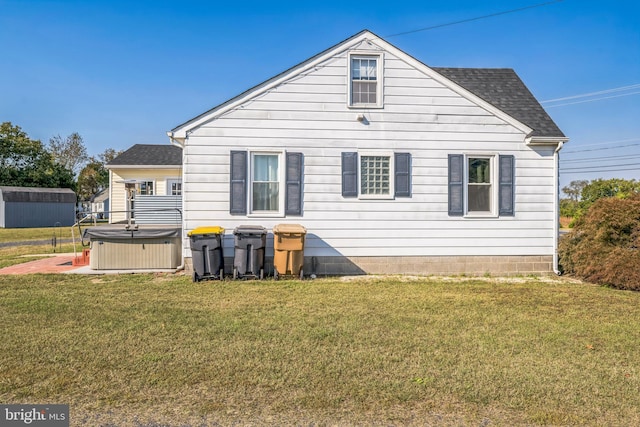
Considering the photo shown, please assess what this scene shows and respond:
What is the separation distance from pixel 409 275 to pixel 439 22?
7908mm

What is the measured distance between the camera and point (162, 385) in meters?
3.23

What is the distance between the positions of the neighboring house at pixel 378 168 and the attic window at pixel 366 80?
0.08ft

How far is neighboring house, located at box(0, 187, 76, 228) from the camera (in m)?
28.8

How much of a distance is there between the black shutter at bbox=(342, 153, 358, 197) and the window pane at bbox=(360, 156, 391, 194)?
0.20 meters

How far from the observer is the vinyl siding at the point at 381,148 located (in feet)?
28.8

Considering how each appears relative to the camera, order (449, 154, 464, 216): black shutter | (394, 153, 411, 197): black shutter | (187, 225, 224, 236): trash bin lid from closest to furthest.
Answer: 1. (187, 225, 224, 236): trash bin lid
2. (394, 153, 411, 197): black shutter
3. (449, 154, 464, 216): black shutter

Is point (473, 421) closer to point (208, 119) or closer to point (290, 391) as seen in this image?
point (290, 391)

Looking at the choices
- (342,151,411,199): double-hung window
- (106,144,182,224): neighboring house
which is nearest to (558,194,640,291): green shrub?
(342,151,411,199): double-hung window

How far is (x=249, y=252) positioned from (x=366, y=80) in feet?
15.9

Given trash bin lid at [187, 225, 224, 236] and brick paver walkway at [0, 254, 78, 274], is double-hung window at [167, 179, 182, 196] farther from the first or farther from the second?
trash bin lid at [187, 225, 224, 236]

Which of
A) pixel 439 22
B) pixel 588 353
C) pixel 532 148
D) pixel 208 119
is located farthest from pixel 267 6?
pixel 588 353

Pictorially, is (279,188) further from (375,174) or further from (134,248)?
(134,248)

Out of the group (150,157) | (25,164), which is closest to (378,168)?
(150,157)

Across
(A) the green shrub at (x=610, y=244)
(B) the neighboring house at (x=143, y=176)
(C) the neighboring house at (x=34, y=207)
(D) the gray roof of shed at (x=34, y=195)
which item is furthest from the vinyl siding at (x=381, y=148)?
(C) the neighboring house at (x=34, y=207)
